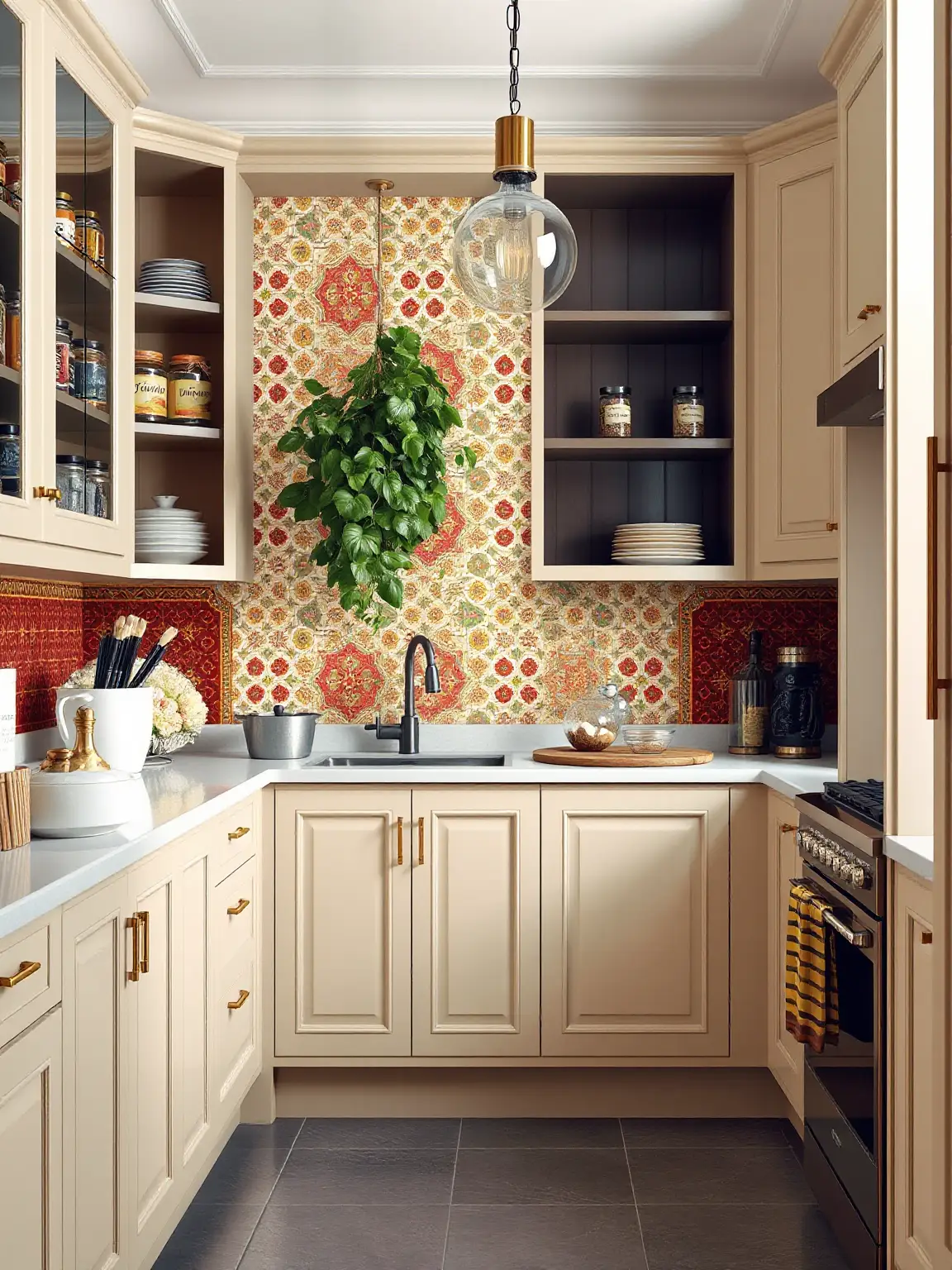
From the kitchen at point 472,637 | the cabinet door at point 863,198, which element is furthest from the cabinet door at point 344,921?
the cabinet door at point 863,198

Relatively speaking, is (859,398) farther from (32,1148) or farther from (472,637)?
(32,1148)

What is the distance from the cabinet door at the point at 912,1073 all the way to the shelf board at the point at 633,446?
1.61 metres

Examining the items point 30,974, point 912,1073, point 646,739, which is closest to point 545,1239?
point 912,1073

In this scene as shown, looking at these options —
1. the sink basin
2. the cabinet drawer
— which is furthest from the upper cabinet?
the cabinet drawer

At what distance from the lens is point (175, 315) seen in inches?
130

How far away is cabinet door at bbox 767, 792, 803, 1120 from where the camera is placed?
276 centimetres

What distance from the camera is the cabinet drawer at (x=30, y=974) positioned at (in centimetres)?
146

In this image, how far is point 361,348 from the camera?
141 inches

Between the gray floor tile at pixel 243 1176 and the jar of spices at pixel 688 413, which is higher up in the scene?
the jar of spices at pixel 688 413

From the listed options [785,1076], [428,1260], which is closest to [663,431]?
[785,1076]

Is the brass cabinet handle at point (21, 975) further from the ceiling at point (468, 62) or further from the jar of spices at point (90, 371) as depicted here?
the ceiling at point (468, 62)

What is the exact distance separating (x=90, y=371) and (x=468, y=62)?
141cm

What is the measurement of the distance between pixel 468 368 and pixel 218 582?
100 cm

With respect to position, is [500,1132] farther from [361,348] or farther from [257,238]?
[257,238]
